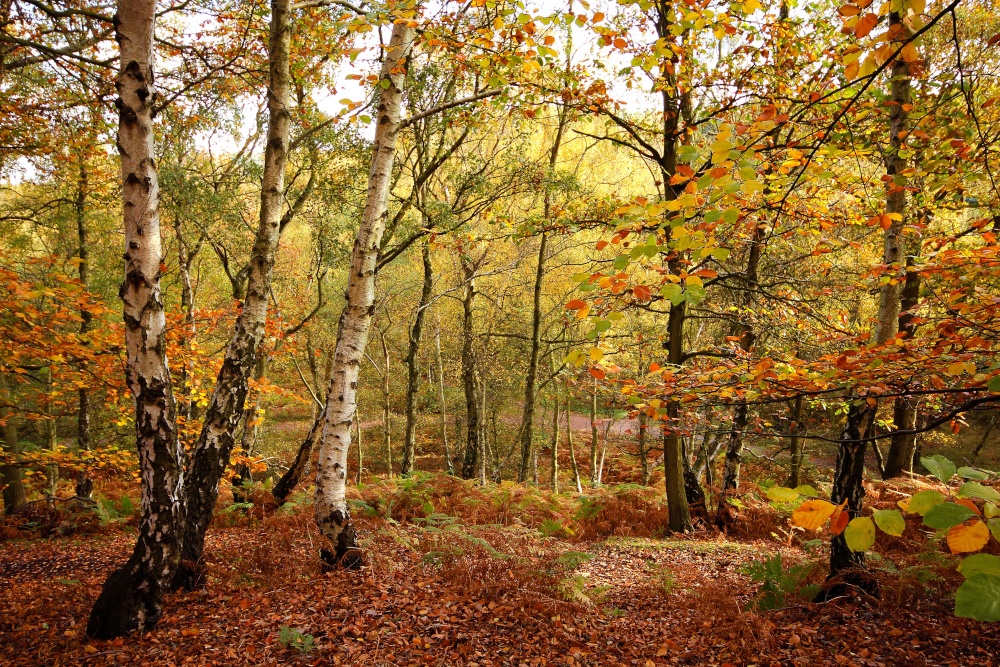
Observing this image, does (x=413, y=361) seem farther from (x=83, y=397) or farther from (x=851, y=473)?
(x=851, y=473)

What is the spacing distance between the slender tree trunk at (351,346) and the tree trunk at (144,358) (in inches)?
55.3

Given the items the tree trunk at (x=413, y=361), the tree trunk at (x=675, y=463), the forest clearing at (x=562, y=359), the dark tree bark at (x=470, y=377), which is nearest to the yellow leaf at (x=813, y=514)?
the forest clearing at (x=562, y=359)

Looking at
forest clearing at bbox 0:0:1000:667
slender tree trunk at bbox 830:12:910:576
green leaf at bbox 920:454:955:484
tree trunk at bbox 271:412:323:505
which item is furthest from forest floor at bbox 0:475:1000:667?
green leaf at bbox 920:454:955:484

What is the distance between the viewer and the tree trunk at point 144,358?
385 cm

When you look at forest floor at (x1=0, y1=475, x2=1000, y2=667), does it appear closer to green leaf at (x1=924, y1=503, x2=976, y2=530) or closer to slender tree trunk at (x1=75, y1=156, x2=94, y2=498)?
green leaf at (x1=924, y1=503, x2=976, y2=530)

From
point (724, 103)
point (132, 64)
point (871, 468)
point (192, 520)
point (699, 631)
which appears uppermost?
point (724, 103)

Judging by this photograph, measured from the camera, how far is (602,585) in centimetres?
593

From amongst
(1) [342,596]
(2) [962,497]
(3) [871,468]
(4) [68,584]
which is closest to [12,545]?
(4) [68,584]

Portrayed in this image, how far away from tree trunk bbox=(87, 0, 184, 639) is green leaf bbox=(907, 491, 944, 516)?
4732 millimetres

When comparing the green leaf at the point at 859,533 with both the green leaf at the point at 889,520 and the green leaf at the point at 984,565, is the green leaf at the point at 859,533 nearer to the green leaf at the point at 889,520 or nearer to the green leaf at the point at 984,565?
the green leaf at the point at 889,520

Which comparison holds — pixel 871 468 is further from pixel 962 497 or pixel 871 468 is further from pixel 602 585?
pixel 962 497

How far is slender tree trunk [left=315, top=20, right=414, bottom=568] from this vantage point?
536cm

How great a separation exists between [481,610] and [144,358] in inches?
144

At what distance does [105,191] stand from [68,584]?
8990 mm
